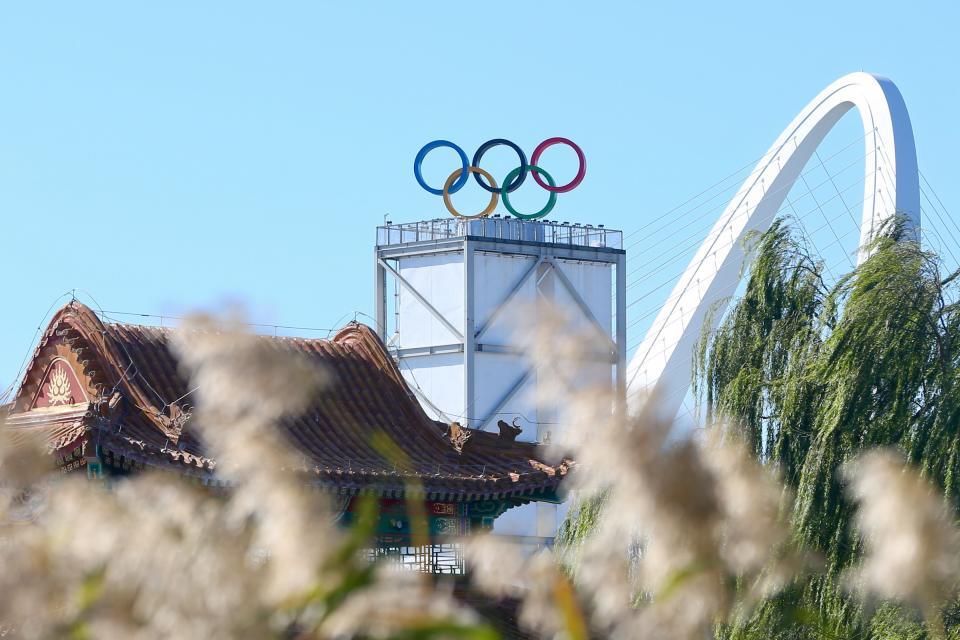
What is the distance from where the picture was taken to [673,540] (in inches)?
97.0

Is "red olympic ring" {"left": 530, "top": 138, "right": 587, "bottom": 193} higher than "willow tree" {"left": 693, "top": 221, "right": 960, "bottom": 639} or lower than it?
higher

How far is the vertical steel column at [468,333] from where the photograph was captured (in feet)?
113

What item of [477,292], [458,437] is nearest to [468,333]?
[477,292]

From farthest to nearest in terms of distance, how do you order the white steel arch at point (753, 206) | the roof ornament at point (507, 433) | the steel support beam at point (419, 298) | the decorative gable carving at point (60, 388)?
the steel support beam at point (419, 298), the white steel arch at point (753, 206), the roof ornament at point (507, 433), the decorative gable carving at point (60, 388)

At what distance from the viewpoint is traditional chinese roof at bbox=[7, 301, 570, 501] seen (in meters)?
14.8

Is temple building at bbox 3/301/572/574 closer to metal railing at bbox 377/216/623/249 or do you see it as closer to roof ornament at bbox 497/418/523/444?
roof ornament at bbox 497/418/523/444

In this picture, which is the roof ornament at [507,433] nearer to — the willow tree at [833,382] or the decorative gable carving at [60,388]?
the willow tree at [833,382]

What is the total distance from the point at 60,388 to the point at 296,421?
Result: 2407 millimetres

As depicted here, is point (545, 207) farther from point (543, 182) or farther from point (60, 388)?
point (60, 388)

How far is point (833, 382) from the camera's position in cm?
1515

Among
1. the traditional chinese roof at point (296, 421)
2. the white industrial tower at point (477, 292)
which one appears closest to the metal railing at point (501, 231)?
the white industrial tower at point (477, 292)

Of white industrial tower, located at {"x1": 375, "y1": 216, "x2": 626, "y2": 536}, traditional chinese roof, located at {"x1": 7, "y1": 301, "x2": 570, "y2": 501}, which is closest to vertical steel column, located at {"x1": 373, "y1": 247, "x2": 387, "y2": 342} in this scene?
white industrial tower, located at {"x1": 375, "y1": 216, "x2": 626, "y2": 536}

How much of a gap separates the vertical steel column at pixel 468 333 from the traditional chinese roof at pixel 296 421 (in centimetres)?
1620

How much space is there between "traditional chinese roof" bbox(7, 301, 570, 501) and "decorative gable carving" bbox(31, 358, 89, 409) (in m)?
0.01
